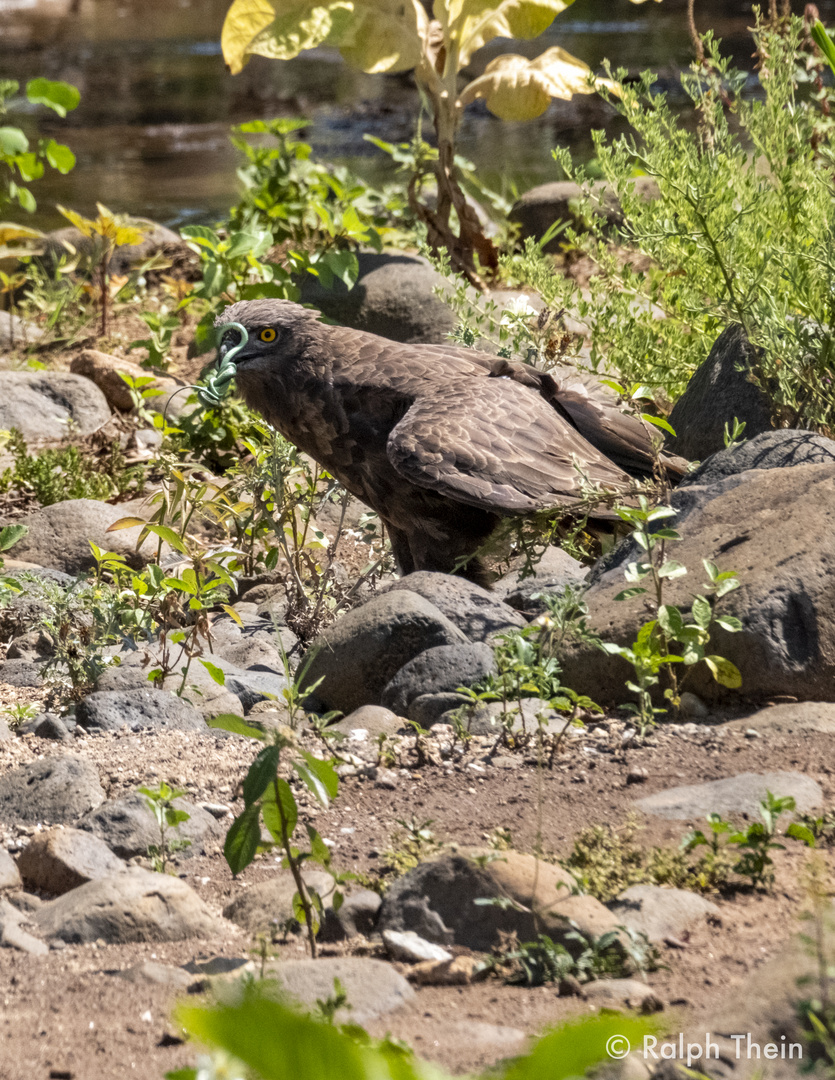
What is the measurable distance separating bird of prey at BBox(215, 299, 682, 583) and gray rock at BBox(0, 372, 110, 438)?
2595 millimetres

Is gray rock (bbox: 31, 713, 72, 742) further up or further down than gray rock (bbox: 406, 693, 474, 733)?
further down

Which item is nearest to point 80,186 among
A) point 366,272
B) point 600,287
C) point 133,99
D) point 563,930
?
point 133,99

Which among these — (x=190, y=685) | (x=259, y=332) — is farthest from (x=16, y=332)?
(x=190, y=685)

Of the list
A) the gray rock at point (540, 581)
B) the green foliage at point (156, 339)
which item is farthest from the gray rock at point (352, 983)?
the green foliage at point (156, 339)

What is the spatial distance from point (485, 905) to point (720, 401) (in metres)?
3.21

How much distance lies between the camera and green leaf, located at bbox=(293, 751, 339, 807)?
2.38m

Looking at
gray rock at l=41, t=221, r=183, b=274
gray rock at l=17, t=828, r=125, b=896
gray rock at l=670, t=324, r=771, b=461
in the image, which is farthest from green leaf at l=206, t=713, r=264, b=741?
gray rock at l=41, t=221, r=183, b=274

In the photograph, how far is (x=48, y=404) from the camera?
7609 mm

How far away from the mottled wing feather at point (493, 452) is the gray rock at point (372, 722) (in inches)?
45.5

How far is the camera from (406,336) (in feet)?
26.5

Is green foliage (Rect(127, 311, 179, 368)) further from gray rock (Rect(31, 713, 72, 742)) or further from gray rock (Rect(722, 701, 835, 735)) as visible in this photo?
gray rock (Rect(722, 701, 835, 735))

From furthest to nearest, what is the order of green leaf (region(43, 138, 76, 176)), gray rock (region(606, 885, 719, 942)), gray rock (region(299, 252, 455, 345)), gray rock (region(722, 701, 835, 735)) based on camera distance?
gray rock (region(299, 252, 455, 345))
green leaf (region(43, 138, 76, 176))
gray rock (region(722, 701, 835, 735))
gray rock (region(606, 885, 719, 942))

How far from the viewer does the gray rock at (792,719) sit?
318 centimetres

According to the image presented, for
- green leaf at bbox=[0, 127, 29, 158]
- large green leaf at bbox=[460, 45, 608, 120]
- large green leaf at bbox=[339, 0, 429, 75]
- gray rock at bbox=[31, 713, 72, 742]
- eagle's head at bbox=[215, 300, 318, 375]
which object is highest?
large green leaf at bbox=[339, 0, 429, 75]
